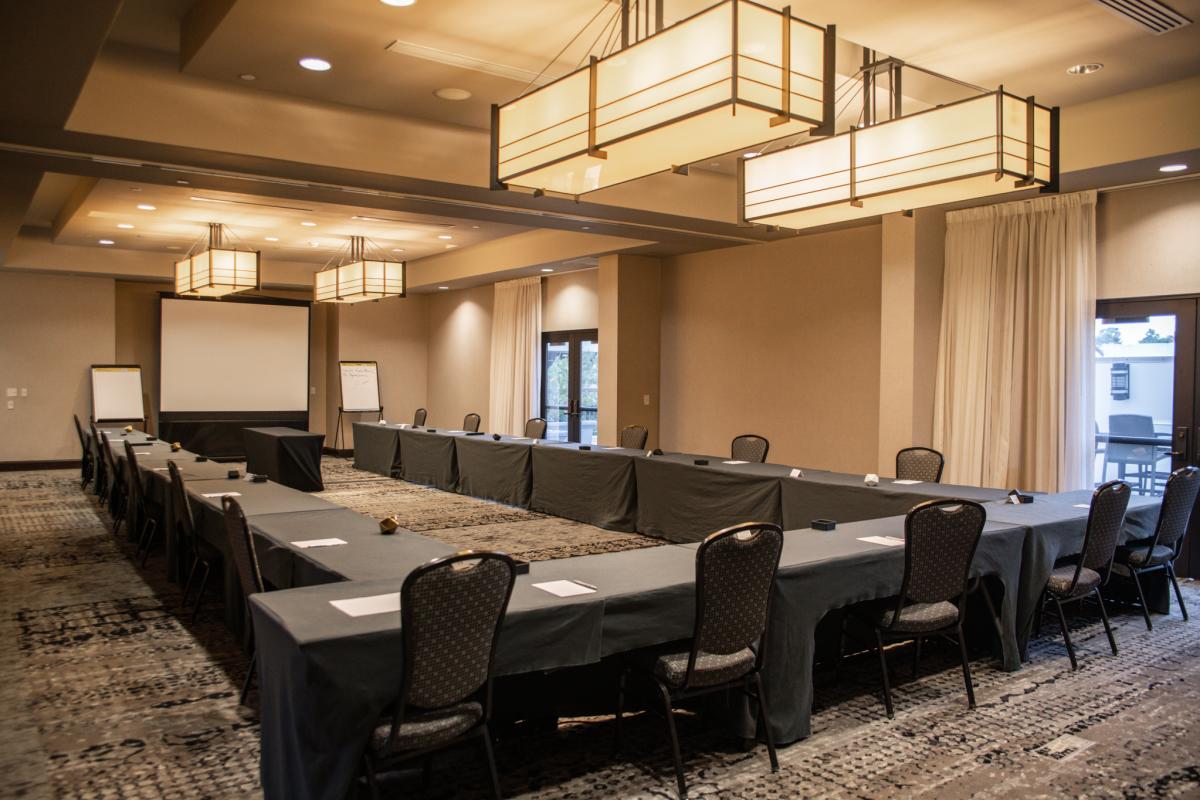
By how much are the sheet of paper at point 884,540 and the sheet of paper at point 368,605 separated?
213 centimetres

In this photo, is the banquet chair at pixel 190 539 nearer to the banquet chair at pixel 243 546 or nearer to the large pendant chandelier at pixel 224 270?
the banquet chair at pixel 243 546

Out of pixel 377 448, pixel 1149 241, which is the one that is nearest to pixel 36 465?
pixel 377 448

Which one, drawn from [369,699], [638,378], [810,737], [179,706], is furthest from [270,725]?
[638,378]

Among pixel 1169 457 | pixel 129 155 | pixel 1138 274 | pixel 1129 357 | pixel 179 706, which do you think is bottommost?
pixel 179 706

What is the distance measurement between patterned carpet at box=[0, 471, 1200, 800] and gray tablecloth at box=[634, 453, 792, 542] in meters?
2.14

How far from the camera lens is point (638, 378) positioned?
35.0 ft

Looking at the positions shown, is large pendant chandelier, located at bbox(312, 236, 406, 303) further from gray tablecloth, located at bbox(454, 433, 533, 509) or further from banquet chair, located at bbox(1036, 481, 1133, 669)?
banquet chair, located at bbox(1036, 481, 1133, 669)

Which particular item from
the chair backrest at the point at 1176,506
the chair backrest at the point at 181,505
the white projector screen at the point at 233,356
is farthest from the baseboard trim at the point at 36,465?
the chair backrest at the point at 1176,506

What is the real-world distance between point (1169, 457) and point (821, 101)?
4.88 metres

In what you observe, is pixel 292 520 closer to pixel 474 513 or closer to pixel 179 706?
pixel 179 706

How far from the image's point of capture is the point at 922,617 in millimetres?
3521

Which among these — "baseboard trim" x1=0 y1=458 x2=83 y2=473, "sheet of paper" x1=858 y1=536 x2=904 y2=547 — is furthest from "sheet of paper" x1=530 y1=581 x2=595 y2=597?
"baseboard trim" x1=0 y1=458 x2=83 y2=473

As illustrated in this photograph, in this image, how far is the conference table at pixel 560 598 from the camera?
2326mm

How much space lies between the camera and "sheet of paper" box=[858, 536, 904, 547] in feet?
12.2
